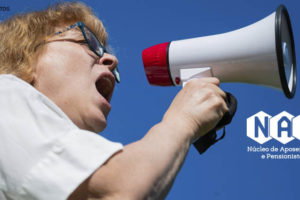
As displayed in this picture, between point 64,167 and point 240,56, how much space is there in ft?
3.89

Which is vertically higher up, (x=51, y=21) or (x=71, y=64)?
(x=51, y=21)

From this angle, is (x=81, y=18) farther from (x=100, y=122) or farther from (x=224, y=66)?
(x=224, y=66)

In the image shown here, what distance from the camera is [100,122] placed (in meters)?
1.39

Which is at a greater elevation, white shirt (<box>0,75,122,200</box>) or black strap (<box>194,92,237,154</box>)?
white shirt (<box>0,75,122,200</box>)

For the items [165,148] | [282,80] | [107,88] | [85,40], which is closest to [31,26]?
[85,40]

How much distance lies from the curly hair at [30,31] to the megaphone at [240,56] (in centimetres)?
44

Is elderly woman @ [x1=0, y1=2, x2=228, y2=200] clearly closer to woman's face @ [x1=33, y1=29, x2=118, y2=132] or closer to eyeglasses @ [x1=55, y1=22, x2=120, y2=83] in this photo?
woman's face @ [x1=33, y1=29, x2=118, y2=132]

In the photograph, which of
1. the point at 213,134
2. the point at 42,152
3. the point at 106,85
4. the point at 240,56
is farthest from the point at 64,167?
the point at 240,56

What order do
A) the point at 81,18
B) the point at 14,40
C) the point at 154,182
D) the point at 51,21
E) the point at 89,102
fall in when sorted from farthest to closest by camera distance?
the point at 81,18, the point at 51,21, the point at 14,40, the point at 89,102, the point at 154,182

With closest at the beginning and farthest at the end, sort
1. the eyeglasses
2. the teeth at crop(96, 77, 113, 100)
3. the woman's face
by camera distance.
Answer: the woman's face < the eyeglasses < the teeth at crop(96, 77, 113, 100)

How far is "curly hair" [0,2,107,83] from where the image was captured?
1362mm

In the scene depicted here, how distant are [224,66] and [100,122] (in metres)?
0.76

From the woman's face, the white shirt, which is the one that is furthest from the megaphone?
the white shirt

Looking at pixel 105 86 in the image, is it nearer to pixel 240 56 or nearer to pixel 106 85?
pixel 106 85
